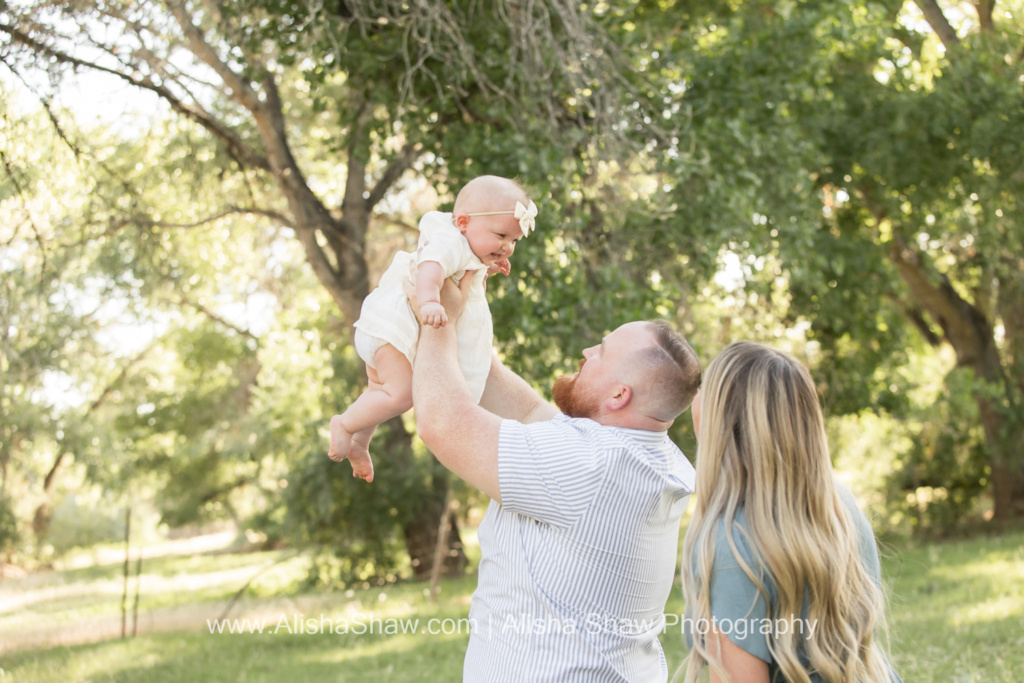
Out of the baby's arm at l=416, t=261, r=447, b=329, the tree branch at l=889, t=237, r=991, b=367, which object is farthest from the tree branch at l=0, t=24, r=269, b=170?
the tree branch at l=889, t=237, r=991, b=367

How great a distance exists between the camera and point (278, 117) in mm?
9320

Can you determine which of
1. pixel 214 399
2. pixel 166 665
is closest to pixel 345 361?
pixel 166 665

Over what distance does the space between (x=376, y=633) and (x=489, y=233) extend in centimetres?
648

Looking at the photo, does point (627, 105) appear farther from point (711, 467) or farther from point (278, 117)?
point (711, 467)

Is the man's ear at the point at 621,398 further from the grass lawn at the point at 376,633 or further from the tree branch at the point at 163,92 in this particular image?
the tree branch at the point at 163,92

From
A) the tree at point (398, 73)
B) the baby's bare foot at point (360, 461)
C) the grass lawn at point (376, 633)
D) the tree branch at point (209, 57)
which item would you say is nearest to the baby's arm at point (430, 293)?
the baby's bare foot at point (360, 461)

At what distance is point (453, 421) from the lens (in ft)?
6.74

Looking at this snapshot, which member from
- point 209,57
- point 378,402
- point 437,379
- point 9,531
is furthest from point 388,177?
point 9,531

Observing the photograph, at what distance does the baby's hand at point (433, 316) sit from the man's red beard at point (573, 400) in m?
0.34

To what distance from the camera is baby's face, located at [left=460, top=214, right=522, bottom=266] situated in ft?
8.66

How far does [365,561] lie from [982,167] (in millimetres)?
9073

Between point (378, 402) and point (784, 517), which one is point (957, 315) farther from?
point (784, 517)

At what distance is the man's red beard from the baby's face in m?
0.54

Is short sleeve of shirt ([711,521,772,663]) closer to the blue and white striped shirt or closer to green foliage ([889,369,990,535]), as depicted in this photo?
the blue and white striped shirt
